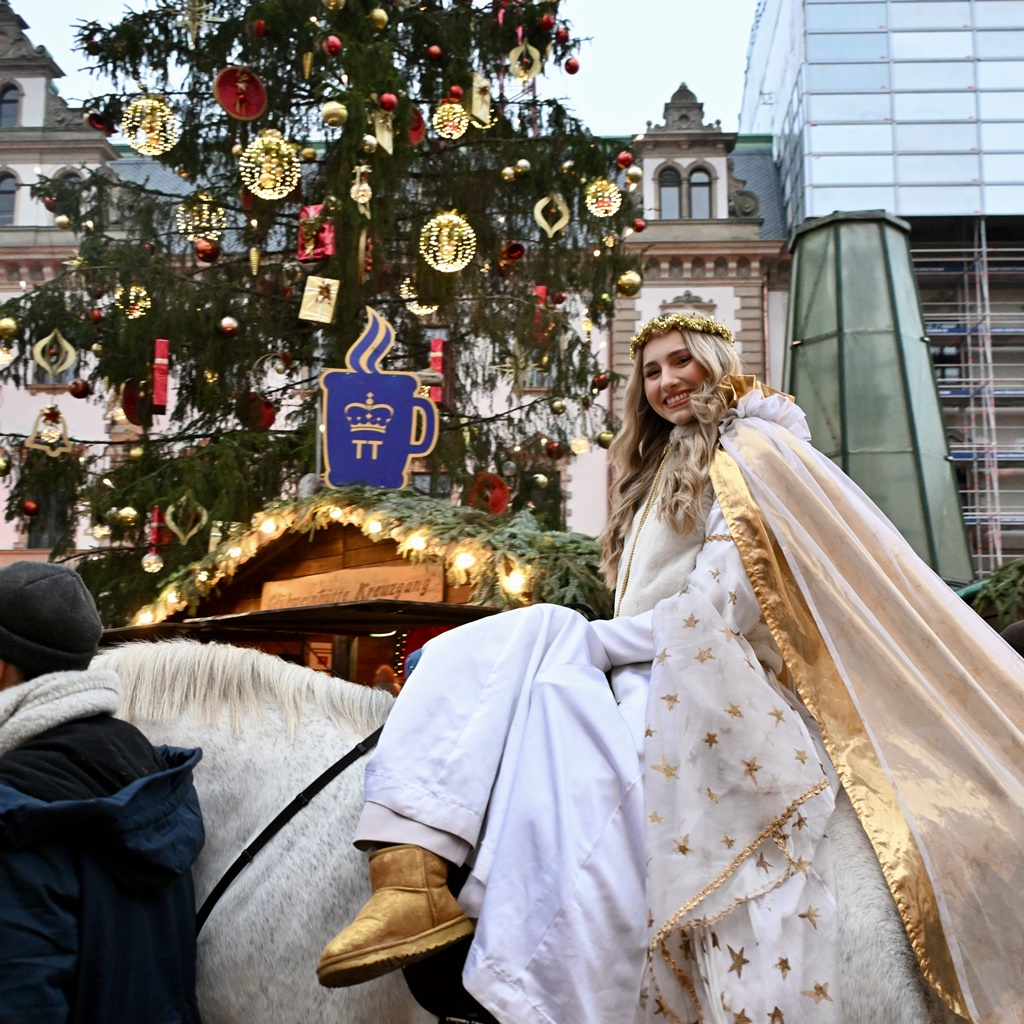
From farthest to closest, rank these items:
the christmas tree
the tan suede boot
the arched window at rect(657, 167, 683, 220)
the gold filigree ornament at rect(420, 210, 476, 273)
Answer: the arched window at rect(657, 167, 683, 220) < the christmas tree < the gold filigree ornament at rect(420, 210, 476, 273) < the tan suede boot

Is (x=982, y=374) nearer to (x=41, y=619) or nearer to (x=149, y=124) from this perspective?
(x=149, y=124)

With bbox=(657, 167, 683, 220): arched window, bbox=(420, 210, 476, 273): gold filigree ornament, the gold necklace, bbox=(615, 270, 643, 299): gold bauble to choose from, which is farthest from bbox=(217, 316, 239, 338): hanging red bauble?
bbox=(657, 167, 683, 220): arched window

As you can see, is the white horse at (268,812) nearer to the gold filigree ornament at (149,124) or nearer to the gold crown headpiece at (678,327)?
the gold crown headpiece at (678,327)

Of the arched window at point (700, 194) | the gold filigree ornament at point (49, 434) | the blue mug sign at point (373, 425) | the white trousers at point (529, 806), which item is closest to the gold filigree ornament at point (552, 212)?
the blue mug sign at point (373, 425)

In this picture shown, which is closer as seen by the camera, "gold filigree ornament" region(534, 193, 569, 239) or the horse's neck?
the horse's neck

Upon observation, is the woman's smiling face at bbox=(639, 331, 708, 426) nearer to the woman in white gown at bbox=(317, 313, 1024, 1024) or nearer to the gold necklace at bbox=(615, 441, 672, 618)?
the gold necklace at bbox=(615, 441, 672, 618)

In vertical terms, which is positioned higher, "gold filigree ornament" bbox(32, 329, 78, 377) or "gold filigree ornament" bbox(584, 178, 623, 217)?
"gold filigree ornament" bbox(584, 178, 623, 217)

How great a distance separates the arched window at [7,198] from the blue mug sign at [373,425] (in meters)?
19.1

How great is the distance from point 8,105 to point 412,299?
17894 mm

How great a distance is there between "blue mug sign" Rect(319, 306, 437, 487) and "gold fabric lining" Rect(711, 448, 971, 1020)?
4.06 m

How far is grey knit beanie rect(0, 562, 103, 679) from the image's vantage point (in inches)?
83.0

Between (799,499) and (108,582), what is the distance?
7.65 metres

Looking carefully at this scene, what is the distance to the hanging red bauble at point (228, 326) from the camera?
9094mm

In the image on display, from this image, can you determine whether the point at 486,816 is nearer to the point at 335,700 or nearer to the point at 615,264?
the point at 335,700
